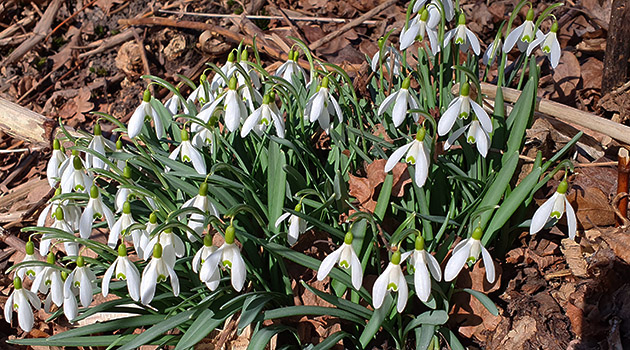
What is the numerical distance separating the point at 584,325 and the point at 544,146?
0.70 m

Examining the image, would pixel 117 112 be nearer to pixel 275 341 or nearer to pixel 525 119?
pixel 275 341

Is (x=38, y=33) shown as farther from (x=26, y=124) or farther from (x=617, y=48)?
(x=617, y=48)

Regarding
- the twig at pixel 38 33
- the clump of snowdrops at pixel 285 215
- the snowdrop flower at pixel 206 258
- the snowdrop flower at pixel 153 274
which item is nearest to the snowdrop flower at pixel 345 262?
the clump of snowdrops at pixel 285 215

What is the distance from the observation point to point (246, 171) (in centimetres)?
197

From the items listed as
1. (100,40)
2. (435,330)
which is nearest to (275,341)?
(435,330)

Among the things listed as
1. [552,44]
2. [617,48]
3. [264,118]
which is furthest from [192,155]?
[617,48]

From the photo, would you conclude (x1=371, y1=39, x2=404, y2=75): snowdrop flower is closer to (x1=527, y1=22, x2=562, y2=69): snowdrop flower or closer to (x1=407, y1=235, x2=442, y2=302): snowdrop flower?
(x1=527, y1=22, x2=562, y2=69): snowdrop flower

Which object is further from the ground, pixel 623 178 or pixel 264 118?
pixel 264 118

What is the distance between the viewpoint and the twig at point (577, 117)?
2.17m

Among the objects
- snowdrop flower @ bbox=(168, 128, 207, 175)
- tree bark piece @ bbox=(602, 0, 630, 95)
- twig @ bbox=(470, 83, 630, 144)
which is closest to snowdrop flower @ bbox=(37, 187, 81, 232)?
snowdrop flower @ bbox=(168, 128, 207, 175)

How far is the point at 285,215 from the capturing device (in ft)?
5.46

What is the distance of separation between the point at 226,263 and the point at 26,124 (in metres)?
1.83

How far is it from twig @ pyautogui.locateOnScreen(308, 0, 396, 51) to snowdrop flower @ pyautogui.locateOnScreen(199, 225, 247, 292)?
82.4 inches

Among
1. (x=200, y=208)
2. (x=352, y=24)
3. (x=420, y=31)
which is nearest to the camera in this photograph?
(x=200, y=208)
